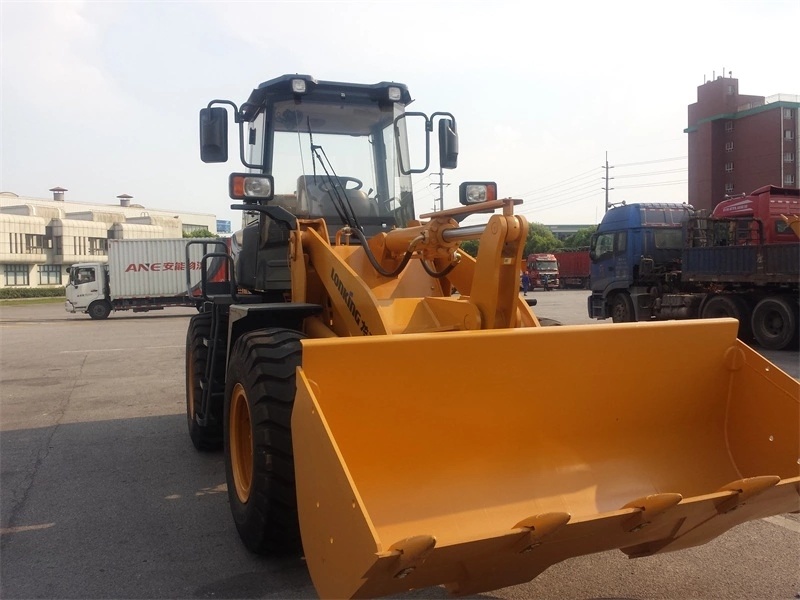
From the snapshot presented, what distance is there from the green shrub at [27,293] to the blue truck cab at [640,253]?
52557mm

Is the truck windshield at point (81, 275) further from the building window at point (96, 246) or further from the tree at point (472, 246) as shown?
the building window at point (96, 246)

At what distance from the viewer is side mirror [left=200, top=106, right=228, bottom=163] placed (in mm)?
5492

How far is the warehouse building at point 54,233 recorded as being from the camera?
63.1m

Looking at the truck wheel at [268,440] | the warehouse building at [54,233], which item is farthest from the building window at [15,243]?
the truck wheel at [268,440]

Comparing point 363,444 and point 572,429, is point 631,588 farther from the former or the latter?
point 363,444

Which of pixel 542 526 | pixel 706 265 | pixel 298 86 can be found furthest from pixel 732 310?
pixel 542 526

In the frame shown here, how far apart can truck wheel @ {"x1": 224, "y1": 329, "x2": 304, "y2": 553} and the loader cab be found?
67.7 inches

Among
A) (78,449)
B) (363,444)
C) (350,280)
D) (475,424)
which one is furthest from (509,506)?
(78,449)

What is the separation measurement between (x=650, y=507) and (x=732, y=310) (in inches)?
522

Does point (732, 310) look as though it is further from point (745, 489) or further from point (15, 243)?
point (15, 243)

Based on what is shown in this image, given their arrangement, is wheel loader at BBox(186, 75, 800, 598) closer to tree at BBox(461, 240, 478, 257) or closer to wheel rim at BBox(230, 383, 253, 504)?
wheel rim at BBox(230, 383, 253, 504)

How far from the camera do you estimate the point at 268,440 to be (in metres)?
3.70

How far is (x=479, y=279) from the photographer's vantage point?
161 inches

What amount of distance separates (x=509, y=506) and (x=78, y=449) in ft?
16.9
